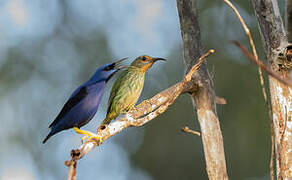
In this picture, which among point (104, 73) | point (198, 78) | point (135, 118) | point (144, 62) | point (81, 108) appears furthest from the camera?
point (144, 62)

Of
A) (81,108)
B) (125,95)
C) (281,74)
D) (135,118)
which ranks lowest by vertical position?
(125,95)

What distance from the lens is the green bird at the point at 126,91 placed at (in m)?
4.27

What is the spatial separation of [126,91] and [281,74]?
6.42 ft

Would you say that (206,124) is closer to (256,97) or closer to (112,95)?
(112,95)

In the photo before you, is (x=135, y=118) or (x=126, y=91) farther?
(x=126, y=91)

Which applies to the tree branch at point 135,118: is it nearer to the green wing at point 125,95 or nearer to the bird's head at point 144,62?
the green wing at point 125,95

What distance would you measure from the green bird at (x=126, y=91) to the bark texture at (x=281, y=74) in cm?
178

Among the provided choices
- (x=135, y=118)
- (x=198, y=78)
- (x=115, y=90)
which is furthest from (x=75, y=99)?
(x=198, y=78)

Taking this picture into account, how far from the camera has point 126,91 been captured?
4344 millimetres

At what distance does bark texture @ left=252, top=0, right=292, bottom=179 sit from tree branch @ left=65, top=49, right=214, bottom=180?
1.51ft

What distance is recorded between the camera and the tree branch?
2260mm

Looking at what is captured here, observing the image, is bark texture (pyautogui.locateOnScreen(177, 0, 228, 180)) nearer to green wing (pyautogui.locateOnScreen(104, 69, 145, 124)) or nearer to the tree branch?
the tree branch

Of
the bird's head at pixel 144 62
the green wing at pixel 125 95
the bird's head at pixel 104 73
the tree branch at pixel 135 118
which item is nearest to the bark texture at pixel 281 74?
the tree branch at pixel 135 118

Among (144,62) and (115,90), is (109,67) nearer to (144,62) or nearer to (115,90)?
(115,90)
